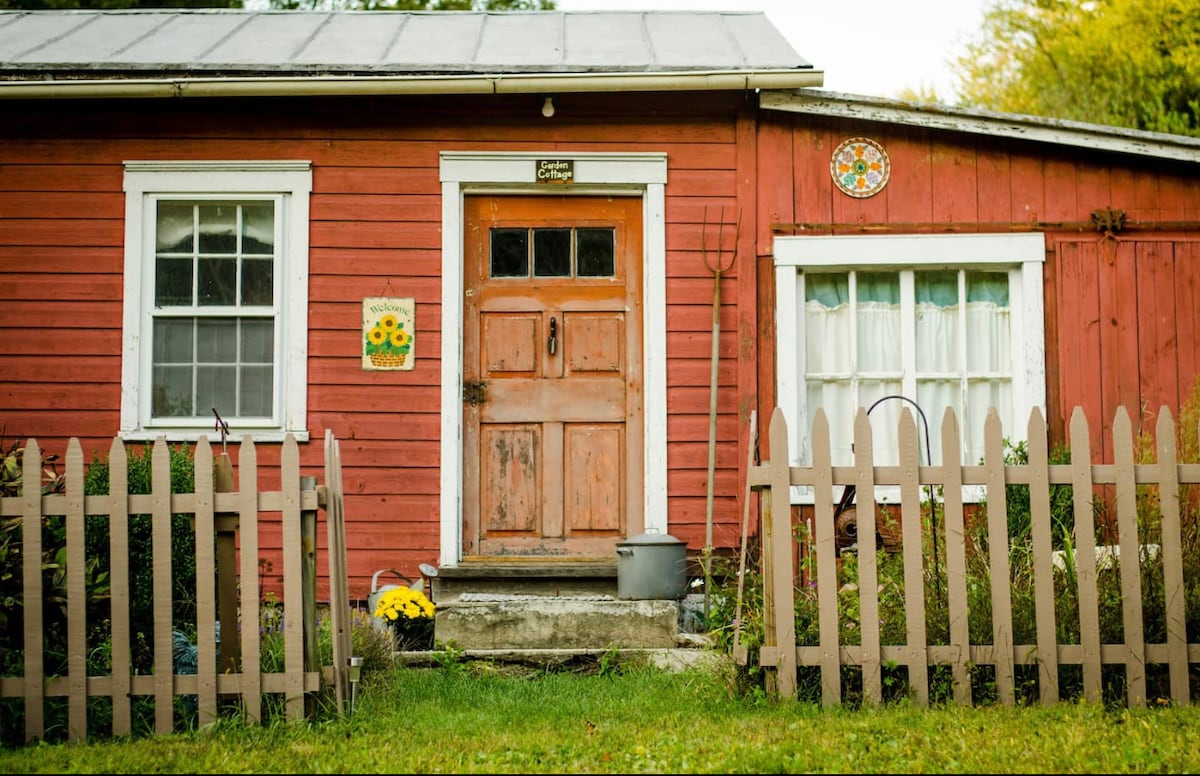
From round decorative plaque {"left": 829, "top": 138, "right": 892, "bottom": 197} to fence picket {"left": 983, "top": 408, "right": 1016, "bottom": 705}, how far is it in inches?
120

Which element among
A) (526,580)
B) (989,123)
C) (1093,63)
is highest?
(1093,63)

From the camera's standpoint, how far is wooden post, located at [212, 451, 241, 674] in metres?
4.65

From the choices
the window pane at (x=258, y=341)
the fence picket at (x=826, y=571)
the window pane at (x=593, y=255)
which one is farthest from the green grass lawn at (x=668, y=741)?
the window pane at (x=593, y=255)

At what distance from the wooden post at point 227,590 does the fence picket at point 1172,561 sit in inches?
143

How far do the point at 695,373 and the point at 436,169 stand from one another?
203 cm

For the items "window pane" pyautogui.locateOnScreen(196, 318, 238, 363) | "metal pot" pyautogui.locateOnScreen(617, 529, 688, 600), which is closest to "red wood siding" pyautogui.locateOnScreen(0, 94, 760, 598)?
"window pane" pyautogui.locateOnScreen(196, 318, 238, 363)

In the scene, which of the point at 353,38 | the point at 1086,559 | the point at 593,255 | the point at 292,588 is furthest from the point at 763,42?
the point at 292,588

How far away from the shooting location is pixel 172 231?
7426 millimetres

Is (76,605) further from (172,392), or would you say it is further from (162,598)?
(172,392)

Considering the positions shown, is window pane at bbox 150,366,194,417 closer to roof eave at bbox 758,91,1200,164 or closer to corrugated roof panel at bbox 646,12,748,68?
corrugated roof panel at bbox 646,12,748,68

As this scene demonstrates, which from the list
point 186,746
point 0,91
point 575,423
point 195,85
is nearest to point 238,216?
point 195,85

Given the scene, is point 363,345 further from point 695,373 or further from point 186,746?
point 186,746

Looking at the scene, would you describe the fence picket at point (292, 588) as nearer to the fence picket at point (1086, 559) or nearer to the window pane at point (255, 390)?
the window pane at point (255, 390)

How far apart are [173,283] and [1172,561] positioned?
5.72 m
